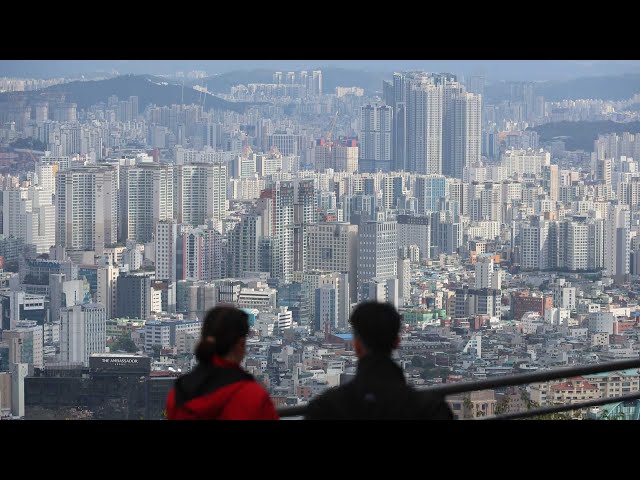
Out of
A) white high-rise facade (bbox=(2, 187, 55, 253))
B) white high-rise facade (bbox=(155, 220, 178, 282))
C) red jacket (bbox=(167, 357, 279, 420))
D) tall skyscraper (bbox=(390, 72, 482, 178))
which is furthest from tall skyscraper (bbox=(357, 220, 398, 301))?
red jacket (bbox=(167, 357, 279, 420))

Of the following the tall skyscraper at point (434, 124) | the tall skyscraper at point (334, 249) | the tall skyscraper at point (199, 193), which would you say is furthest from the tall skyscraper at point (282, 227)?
the tall skyscraper at point (434, 124)

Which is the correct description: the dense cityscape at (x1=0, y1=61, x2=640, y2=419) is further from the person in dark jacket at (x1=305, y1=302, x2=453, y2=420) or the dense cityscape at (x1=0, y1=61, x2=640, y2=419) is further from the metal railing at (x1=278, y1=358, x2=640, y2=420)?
the person in dark jacket at (x1=305, y1=302, x2=453, y2=420)

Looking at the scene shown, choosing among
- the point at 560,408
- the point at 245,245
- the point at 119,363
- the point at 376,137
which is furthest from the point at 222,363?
the point at 376,137

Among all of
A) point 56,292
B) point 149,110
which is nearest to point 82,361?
point 56,292

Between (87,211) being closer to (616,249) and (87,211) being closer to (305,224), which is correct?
(305,224)
